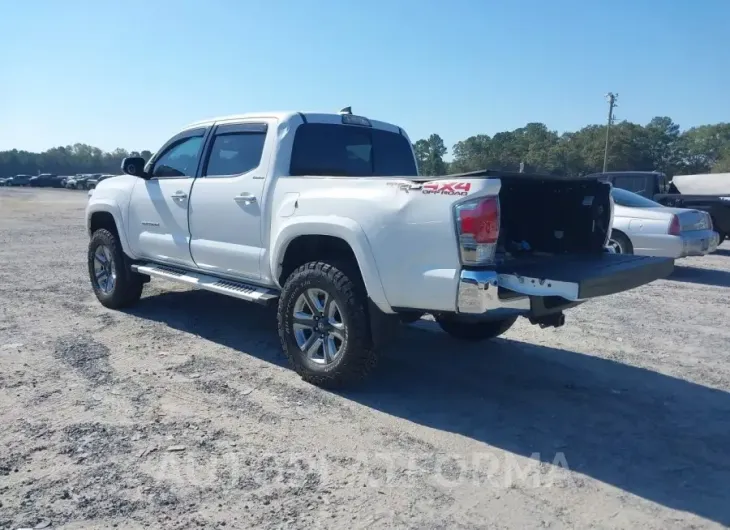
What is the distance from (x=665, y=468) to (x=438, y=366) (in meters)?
2.12

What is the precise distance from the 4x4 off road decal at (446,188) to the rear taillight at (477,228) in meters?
Answer: 0.08

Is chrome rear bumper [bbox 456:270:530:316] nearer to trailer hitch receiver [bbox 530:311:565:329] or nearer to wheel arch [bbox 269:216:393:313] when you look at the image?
trailer hitch receiver [bbox 530:311:565:329]

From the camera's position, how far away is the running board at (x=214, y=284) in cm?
A: 525

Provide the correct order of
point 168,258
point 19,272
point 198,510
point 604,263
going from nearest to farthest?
point 198,510 < point 604,263 < point 168,258 < point 19,272

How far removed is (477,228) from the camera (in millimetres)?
3824

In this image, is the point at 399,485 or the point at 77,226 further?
the point at 77,226

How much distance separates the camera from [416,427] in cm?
418

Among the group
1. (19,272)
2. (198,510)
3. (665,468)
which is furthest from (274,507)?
(19,272)

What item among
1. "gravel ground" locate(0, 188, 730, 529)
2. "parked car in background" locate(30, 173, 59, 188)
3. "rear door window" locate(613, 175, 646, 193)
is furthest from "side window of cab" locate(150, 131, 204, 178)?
"parked car in background" locate(30, 173, 59, 188)

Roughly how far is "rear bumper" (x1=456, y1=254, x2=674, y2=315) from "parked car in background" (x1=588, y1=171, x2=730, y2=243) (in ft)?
25.4

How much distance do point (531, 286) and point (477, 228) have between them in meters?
0.49

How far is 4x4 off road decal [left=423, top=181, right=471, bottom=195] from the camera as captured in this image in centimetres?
387

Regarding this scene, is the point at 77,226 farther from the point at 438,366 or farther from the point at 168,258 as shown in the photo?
the point at 438,366

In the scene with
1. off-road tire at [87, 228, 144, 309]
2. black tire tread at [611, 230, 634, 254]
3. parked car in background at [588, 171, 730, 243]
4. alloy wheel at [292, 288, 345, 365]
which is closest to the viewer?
alloy wheel at [292, 288, 345, 365]
